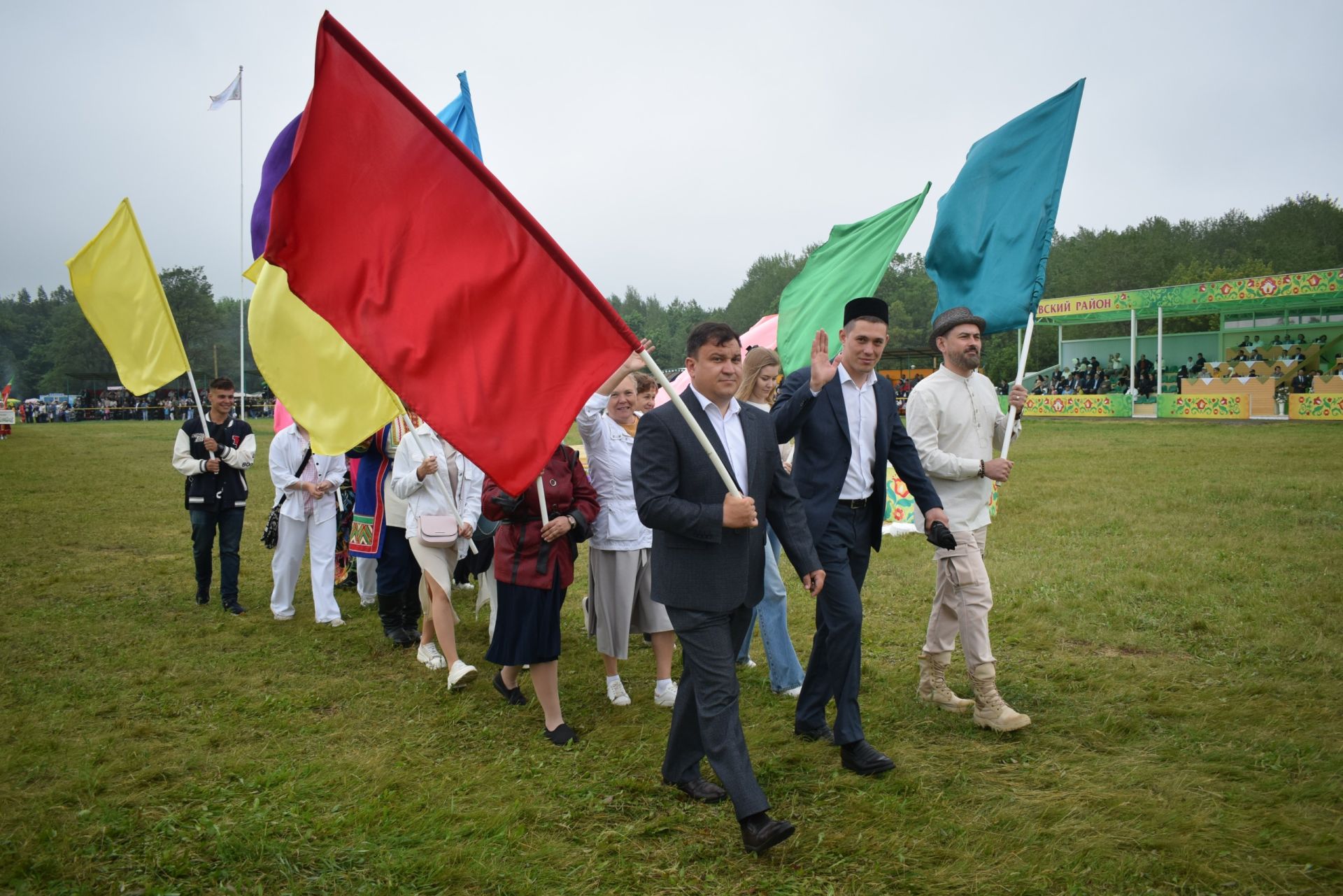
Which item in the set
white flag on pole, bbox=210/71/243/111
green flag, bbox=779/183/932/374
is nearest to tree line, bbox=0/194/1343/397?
white flag on pole, bbox=210/71/243/111

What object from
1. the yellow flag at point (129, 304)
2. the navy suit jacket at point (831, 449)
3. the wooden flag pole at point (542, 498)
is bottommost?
the wooden flag pole at point (542, 498)

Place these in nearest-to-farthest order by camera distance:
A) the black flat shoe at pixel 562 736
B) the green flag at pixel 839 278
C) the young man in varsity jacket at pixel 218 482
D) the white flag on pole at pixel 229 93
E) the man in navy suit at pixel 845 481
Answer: the man in navy suit at pixel 845 481
the black flat shoe at pixel 562 736
the green flag at pixel 839 278
the young man in varsity jacket at pixel 218 482
the white flag on pole at pixel 229 93

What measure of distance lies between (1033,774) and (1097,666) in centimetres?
187

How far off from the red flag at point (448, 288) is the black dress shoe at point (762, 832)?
5.31ft

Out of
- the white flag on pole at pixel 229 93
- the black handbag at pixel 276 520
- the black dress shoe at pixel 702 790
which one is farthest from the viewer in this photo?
the white flag on pole at pixel 229 93

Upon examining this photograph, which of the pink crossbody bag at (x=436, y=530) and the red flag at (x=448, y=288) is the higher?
the red flag at (x=448, y=288)

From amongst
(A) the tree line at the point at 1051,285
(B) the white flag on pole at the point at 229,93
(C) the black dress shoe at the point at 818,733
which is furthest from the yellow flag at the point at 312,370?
(A) the tree line at the point at 1051,285

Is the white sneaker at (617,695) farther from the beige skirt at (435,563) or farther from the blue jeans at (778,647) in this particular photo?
the beige skirt at (435,563)

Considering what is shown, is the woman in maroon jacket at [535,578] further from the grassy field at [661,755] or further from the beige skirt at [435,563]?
the beige skirt at [435,563]

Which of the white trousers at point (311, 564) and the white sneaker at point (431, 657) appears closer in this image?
the white sneaker at point (431, 657)

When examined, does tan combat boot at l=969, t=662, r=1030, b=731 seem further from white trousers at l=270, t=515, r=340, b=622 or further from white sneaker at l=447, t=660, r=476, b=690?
white trousers at l=270, t=515, r=340, b=622

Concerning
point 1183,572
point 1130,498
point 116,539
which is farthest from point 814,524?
point 116,539

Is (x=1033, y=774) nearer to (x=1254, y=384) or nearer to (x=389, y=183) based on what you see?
(x=389, y=183)

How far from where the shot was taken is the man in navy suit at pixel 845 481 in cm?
452
